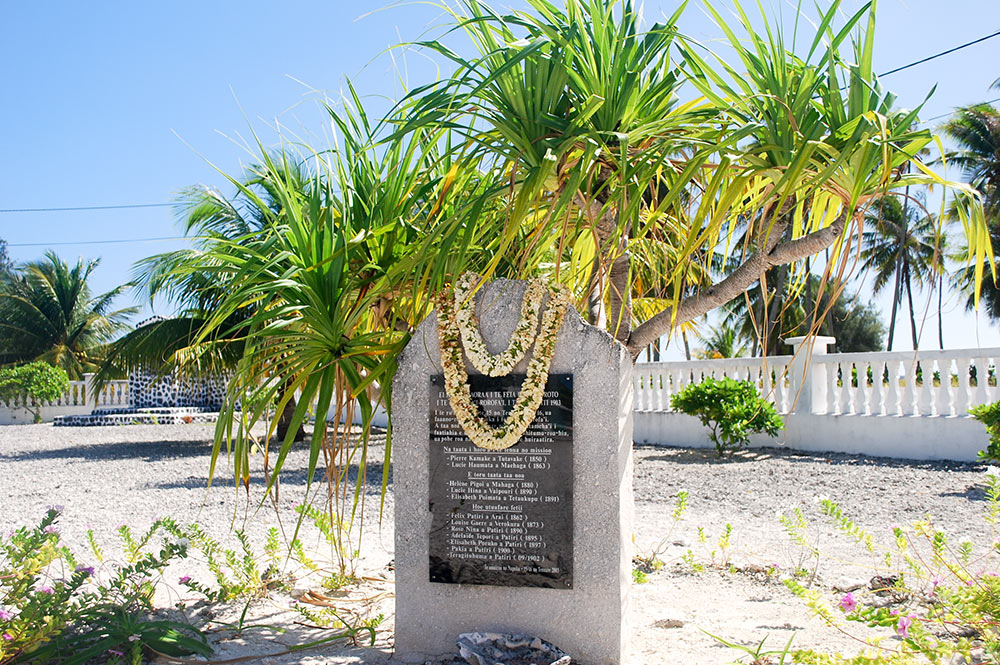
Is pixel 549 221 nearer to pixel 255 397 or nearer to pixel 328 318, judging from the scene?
pixel 328 318

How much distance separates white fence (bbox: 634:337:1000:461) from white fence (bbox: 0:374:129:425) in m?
21.3

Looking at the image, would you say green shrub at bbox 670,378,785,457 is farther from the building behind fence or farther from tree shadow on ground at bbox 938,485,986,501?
tree shadow on ground at bbox 938,485,986,501

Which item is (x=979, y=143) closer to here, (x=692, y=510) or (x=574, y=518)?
(x=692, y=510)

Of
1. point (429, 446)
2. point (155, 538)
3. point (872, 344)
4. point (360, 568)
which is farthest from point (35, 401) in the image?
point (872, 344)

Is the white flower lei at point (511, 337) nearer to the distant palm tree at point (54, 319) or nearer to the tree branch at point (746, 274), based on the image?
the tree branch at point (746, 274)

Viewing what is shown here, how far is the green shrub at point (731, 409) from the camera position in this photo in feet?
36.8

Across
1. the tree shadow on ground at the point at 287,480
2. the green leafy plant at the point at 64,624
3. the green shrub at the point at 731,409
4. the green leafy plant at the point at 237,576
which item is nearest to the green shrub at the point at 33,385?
the tree shadow on ground at the point at 287,480

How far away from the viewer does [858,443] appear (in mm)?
11023

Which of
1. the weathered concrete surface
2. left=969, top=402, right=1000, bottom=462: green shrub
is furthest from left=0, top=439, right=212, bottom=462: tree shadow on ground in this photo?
left=969, top=402, right=1000, bottom=462: green shrub

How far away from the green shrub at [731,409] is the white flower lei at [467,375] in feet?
25.4

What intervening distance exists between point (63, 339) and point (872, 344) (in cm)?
3769

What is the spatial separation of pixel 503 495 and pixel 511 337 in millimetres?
755

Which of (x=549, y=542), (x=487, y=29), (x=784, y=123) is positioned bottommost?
(x=549, y=542)

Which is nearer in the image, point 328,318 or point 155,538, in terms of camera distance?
point 328,318
